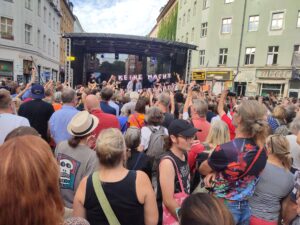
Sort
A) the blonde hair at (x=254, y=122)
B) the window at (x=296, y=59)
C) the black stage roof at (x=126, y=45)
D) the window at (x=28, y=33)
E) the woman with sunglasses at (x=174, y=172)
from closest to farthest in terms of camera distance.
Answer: the blonde hair at (x=254, y=122) < the woman with sunglasses at (x=174, y=172) < the black stage roof at (x=126, y=45) < the window at (x=296, y=59) < the window at (x=28, y=33)

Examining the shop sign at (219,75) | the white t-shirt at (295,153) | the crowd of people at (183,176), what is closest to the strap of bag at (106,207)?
the crowd of people at (183,176)

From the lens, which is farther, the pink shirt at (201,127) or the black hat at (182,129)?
the pink shirt at (201,127)

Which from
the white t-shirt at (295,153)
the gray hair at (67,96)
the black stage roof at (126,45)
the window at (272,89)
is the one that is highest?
the black stage roof at (126,45)

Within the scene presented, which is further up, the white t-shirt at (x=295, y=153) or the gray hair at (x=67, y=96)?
the gray hair at (x=67, y=96)

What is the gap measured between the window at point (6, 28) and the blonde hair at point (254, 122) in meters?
24.2

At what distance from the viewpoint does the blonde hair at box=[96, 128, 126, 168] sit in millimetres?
2047

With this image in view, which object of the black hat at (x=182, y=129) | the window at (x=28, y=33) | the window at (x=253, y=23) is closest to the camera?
the black hat at (x=182, y=129)

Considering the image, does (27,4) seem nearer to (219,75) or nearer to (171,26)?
(219,75)

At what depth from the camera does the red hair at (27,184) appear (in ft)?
3.16

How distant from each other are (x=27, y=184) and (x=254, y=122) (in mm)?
1853

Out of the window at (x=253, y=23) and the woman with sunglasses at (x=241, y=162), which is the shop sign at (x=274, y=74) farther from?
the woman with sunglasses at (x=241, y=162)

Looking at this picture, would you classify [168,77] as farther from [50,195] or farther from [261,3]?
[261,3]

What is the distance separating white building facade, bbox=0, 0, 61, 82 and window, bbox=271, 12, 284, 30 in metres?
22.1

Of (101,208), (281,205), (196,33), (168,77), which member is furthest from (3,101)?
(196,33)
